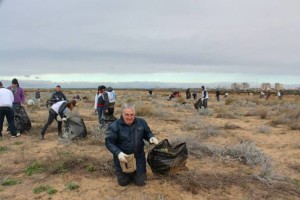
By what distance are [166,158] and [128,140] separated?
71 cm

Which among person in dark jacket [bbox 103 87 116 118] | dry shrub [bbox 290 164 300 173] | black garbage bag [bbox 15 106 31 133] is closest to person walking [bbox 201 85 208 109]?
person in dark jacket [bbox 103 87 116 118]

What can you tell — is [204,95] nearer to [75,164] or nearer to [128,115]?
[75,164]

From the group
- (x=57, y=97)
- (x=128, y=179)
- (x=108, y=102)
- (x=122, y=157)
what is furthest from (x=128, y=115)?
(x=57, y=97)

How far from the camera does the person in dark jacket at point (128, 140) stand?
562cm

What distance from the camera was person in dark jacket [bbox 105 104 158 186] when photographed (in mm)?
5617

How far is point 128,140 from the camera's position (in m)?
5.67

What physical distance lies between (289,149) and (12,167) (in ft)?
21.5

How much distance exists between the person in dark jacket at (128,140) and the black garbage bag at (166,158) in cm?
22

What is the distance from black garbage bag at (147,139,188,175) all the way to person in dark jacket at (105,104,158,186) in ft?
0.71

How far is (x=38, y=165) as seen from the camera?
6930 millimetres

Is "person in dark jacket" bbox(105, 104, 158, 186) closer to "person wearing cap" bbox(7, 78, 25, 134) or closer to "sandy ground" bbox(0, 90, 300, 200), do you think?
"sandy ground" bbox(0, 90, 300, 200)

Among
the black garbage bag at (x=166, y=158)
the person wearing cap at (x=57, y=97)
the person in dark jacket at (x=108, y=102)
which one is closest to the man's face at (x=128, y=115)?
the black garbage bag at (x=166, y=158)

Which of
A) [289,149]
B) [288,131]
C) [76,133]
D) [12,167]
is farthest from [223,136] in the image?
[12,167]

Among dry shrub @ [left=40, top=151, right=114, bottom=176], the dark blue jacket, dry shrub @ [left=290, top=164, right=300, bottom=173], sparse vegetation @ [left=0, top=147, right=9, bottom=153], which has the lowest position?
sparse vegetation @ [left=0, top=147, right=9, bottom=153]
